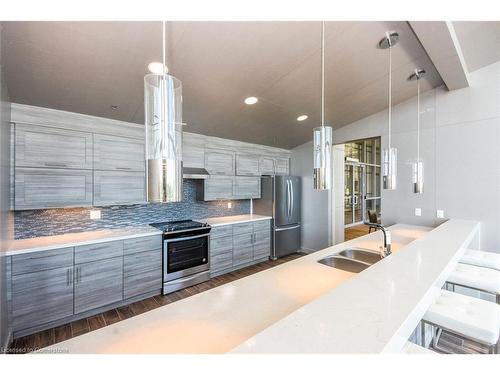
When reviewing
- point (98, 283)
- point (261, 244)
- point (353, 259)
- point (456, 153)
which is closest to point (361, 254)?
point (353, 259)

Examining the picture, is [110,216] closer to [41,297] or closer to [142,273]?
[142,273]

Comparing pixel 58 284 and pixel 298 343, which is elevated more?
pixel 298 343

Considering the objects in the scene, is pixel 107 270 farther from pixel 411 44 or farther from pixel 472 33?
pixel 472 33

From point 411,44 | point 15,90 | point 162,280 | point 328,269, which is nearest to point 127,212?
point 162,280

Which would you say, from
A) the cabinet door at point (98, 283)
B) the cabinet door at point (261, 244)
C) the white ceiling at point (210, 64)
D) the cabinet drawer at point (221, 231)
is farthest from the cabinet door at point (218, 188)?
the cabinet door at point (98, 283)

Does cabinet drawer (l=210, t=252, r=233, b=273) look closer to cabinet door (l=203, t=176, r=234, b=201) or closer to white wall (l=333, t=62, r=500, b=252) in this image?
cabinet door (l=203, t=176, r=234, b=201)

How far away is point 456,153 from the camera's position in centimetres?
296

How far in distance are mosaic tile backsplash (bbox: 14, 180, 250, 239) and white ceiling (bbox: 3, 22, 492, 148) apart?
1228mm

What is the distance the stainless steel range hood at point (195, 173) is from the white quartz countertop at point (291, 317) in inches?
84.9

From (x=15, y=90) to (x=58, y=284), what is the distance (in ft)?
6.22

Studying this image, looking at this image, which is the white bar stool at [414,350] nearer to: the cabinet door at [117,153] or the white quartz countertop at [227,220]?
the white quartz countertop at [227,220]

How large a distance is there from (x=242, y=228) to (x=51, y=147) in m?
2.76

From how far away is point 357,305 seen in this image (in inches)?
38.7

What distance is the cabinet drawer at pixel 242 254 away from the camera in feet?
12.6
